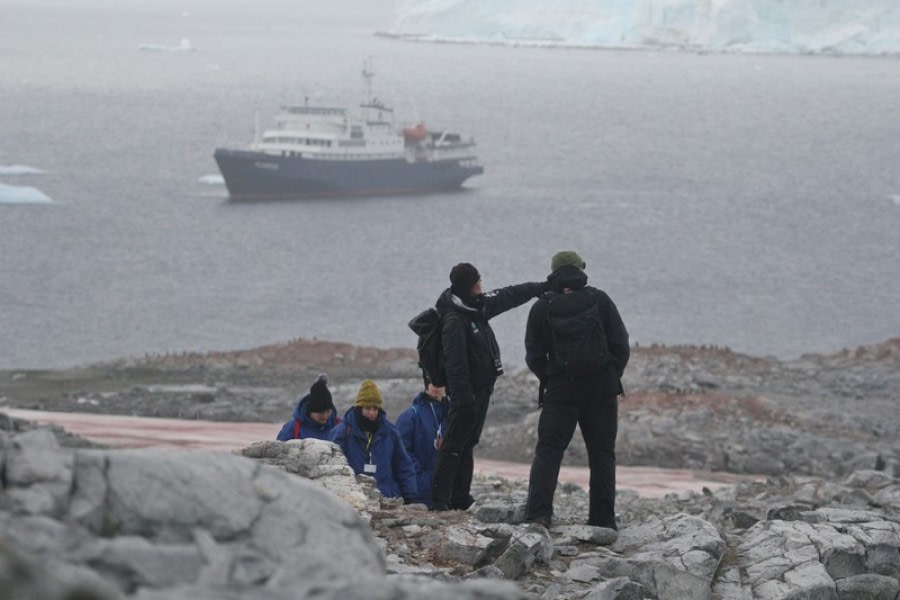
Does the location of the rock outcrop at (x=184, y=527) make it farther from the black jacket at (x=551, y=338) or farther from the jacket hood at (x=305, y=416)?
the jacket hood at (x=305, y=416)

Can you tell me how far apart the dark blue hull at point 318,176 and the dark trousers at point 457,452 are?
48.4 m

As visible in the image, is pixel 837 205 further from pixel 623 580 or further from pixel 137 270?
pixel 623 580

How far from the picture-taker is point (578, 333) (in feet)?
22.4

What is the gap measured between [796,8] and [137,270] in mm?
97286

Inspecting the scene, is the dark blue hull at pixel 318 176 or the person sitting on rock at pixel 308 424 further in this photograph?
the dark blue hull at pixel 318 176

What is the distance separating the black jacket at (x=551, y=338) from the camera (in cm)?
688

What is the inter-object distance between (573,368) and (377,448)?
3.91 ft

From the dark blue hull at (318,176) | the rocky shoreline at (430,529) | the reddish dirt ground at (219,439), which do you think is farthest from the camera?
the dark blue hull at (318,176)

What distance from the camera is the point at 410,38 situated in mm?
187625

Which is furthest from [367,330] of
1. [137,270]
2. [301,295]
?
[137,270]

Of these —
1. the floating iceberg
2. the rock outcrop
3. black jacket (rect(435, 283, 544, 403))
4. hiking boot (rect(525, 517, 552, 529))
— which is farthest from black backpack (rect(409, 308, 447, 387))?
the floating iceberg

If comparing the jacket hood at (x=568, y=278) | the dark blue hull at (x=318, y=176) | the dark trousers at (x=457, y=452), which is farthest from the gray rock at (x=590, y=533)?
the dark blue hull at (x=318, y=176)

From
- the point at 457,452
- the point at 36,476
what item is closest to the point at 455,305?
the point at 457,452

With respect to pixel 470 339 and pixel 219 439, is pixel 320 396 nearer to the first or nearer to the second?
pixel 470 339
